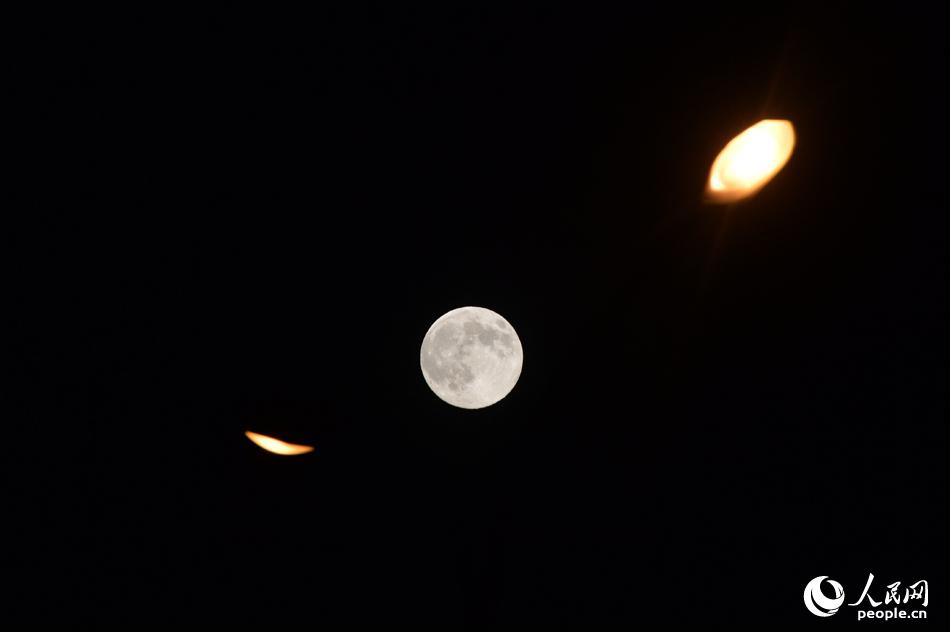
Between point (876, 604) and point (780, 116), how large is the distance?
323 centimetres

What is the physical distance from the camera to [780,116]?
386 centimetres

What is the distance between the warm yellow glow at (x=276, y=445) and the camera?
15.0 feet

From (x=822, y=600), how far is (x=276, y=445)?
415cm

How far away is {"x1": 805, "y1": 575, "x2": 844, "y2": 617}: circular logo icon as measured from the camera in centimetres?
353

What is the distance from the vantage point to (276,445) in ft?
15.2

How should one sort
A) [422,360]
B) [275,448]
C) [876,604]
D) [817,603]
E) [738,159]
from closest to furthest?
[738,159] < [876,604] < [817,603] < [422,360] < [275,448]

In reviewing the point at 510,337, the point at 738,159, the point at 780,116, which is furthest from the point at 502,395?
the point at 780,116

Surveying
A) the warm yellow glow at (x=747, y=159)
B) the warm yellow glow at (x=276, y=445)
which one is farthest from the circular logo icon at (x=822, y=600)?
the warm yellow glow at (x=276, y=445)

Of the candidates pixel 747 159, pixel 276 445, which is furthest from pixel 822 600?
Answer: pixel 276 445

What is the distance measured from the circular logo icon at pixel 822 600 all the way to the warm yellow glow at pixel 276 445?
3934mm

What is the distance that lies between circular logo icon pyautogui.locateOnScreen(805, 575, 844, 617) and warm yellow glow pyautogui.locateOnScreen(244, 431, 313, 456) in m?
3.93

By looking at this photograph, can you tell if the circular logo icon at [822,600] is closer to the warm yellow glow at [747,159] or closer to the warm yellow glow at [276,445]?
the warm yellow glow at [747,159]

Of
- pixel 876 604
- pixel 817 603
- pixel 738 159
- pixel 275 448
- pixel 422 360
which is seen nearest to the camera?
pixel 738 159

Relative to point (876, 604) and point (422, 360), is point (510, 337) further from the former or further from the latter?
point (876, 604)
